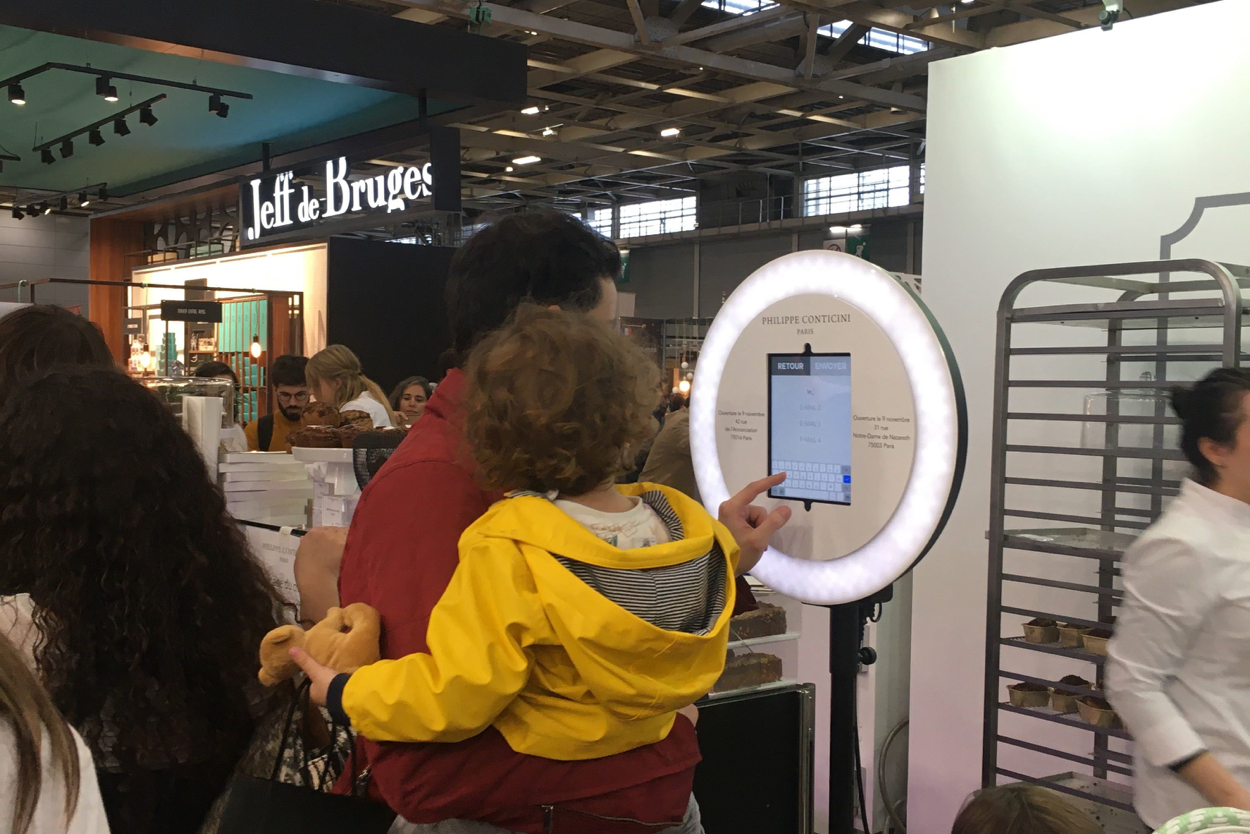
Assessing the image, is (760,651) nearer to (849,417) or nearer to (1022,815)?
(849,417)

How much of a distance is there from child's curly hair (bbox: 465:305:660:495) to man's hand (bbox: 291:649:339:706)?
30 centimetres

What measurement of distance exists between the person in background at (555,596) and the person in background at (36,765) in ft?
1.52

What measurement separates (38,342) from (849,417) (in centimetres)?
177

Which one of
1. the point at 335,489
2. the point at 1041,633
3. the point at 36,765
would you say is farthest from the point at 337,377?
the point at 36,765

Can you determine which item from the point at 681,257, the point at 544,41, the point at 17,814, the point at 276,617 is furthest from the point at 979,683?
the point at 681,257

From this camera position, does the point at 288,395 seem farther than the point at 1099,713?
Yes

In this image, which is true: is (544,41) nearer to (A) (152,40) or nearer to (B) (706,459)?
(A) (152,40)

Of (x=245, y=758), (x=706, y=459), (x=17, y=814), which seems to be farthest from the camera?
(x=706, y=459)

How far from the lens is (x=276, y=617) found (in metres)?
1.99

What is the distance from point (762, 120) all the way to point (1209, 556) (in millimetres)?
12081

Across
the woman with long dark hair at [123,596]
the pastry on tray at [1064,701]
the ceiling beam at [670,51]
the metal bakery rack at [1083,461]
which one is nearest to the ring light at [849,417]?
the woman with long dark hair at [123,596]

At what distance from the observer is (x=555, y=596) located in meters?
1.32

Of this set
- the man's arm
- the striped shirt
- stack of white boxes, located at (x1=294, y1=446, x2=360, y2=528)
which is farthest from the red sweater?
stack of white boxes, located at (x1=294, y1=446, x2=360, y2=528)

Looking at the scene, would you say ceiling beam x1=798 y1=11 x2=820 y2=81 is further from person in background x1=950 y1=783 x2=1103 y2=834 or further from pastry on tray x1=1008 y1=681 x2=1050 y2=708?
person in background x1=950 y1=783 x2=1103 y2=834
